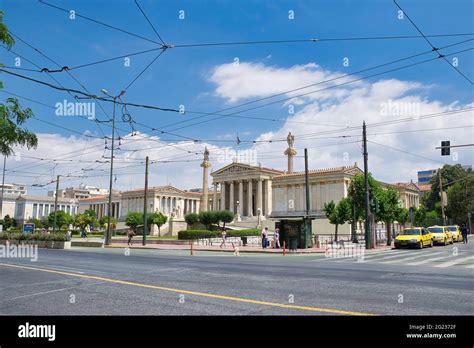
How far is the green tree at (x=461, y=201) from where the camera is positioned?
198 ft

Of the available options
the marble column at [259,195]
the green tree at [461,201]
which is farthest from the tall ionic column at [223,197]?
the green tree at [461,201]

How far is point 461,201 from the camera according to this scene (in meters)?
61.4

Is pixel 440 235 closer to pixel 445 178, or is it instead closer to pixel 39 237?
pixel 39 237

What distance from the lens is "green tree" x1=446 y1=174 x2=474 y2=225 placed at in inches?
2375

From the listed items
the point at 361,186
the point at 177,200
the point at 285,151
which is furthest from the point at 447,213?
the point at 177,200

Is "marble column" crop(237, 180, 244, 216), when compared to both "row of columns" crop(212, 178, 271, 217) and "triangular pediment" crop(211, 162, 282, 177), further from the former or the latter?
"triangular pediment" crop(211, 162, 282, 177)

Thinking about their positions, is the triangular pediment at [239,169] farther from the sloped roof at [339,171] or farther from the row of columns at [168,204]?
the row of columns at [168,204]

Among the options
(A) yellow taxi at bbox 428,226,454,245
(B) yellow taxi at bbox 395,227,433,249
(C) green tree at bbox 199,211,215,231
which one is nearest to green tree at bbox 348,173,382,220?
(A) yellow taxi at bbox 428,226,454,245

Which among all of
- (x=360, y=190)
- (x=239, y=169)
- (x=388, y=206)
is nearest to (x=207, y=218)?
(x=239, y=169)

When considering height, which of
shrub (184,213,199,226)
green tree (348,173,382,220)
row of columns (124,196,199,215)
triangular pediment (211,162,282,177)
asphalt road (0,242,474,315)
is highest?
triangular pediment (211,162,282,177)

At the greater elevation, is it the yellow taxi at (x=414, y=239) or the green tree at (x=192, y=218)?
the green tree at (x=192, y=218)

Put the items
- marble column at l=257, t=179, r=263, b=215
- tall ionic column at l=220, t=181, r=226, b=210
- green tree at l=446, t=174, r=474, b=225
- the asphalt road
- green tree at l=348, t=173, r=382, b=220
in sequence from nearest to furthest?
the asphalt road
green tree at l=348, t=173, r=382, b=220
green tree at l=446, t=174, r=474, b=225
marble column at l=257, t=179, r=263, b=215
tall ionic column at l=220, t=181, r=226, b=210
